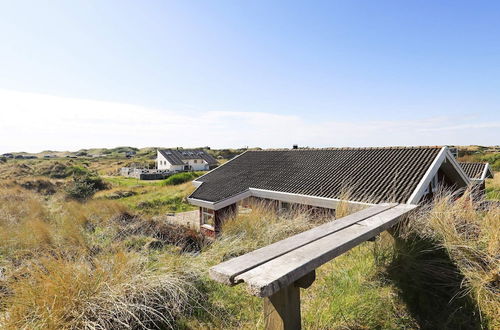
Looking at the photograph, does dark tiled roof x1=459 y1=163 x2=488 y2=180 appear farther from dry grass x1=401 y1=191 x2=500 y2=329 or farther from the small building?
dry grass x1=401 y1=191 x2=500 y2=329

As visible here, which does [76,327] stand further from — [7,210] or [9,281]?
[7,210]

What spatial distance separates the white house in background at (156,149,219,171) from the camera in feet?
186

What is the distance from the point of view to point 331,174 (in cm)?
1180

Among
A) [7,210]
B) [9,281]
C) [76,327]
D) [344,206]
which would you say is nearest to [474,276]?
[344,206]

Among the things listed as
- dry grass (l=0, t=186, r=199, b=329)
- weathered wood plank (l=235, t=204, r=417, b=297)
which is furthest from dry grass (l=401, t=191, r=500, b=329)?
dry grass (l=0, t=186, r=199, b=329)

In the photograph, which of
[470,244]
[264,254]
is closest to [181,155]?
[470,244]

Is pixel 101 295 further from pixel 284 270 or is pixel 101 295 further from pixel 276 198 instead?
pixel 276 198

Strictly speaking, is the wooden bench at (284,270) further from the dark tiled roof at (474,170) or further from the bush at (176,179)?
the bush at (176,179)

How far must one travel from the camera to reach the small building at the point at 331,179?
923 centimetres

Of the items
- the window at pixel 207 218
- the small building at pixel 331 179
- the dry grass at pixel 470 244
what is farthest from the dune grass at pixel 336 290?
the window at pixel 207 218

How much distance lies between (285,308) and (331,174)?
411 inches

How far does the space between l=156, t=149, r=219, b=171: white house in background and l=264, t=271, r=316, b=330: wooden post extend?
56363mm

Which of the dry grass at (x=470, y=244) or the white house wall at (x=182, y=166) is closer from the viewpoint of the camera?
the dry grass at (x=470, y=244)

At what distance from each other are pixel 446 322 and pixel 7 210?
42.9 ft
